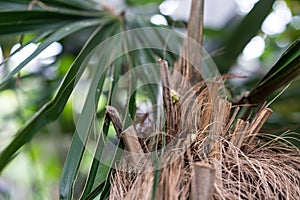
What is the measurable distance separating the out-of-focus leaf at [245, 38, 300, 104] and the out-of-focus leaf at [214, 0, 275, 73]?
0.20 meters

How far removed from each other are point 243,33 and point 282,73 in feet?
0.98

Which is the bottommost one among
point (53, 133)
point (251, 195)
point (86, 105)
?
point (251, 195)

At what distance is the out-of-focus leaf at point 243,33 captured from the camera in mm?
730

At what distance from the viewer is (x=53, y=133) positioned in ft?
3.90

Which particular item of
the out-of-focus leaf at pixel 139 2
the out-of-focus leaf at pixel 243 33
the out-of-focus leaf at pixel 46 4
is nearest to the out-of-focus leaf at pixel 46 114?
the out-of-focus leaf at pixel 46 4

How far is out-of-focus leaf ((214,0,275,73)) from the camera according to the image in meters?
0.73

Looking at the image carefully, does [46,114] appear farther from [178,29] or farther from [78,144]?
[178,29]

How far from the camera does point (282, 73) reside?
53cm

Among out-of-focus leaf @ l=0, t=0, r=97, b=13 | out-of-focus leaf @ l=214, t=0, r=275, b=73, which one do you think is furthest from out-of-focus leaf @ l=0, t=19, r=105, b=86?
out-of-focus leaf @ l=214, t=0, r=275, b=73

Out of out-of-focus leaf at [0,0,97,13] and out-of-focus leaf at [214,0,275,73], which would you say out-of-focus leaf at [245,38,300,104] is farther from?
out-of-focus leaf at [0,0,97,13]

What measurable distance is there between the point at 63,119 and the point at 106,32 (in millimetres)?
535

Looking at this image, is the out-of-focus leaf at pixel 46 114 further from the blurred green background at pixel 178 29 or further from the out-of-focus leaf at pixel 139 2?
the out-of-focus leaf at pixel 139 2

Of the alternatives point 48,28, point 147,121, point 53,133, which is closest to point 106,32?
point 48,28

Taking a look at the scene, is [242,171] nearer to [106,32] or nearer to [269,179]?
[269,179]
